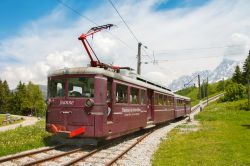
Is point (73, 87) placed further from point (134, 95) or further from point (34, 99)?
point (34, 99)

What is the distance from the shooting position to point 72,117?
1262cm

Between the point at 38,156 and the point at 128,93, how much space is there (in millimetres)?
5623

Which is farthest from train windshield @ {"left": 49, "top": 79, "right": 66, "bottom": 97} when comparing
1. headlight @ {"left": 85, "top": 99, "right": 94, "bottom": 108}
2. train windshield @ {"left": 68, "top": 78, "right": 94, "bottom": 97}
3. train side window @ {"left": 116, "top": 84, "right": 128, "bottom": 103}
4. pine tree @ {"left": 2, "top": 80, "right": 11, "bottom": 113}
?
pine tree @ {"left": 2, "top": 80, "right": 11, "bottom": 113}

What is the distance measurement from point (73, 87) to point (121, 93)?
2381 mm

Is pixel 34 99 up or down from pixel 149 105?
A: up

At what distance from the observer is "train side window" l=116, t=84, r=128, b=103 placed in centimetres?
1397

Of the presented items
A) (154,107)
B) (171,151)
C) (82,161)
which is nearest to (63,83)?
→ (82,161)

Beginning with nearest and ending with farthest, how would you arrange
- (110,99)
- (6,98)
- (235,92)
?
(110,99) → (235,92) → (6,98)

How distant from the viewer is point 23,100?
3580 inches

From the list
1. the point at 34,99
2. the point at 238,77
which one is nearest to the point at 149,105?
the point at 34,99

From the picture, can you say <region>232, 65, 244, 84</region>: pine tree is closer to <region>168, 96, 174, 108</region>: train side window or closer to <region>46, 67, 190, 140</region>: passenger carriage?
<region>168, 96, 174, 108</region>: train side window

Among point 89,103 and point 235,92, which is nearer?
point 89,103

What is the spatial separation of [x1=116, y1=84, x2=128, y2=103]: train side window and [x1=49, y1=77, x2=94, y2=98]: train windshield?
62.6 inches

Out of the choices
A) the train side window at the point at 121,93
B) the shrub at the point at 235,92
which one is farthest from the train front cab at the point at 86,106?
the shrub at the point at 235,92
